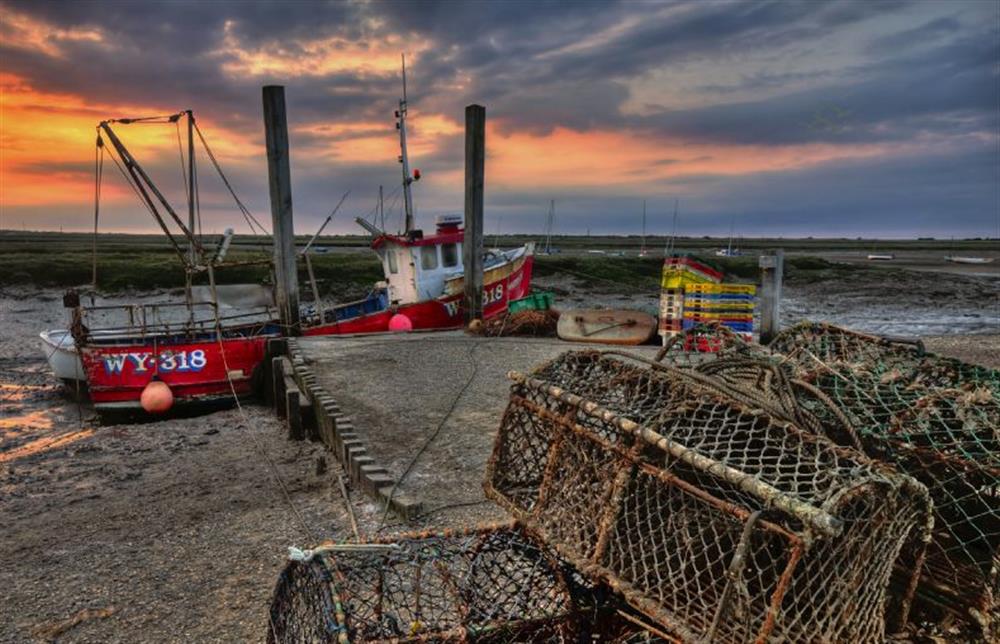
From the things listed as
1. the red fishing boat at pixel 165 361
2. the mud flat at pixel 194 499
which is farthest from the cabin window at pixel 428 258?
the mud flat at pixel 194 499

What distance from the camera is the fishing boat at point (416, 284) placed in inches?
681

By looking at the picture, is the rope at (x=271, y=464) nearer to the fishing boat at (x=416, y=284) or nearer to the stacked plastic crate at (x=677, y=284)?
the fishing boat at (x=416, y=284)

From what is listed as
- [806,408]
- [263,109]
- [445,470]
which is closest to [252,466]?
[445,470]

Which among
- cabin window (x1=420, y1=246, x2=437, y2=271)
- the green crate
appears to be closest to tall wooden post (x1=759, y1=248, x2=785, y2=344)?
the green crate

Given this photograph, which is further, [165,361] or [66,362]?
[66,362]

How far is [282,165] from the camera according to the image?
14.9 meters

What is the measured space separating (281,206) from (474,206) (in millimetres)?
4516

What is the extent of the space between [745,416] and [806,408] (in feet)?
2.20

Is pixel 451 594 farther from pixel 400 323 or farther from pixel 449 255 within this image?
pixel 449 255

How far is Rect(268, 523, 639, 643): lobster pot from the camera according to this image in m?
2.99

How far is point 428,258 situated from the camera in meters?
18.4

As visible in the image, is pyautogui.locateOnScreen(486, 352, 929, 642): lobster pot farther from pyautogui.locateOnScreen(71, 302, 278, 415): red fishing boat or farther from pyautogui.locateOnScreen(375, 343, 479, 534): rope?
pyautogui.locateOnScreen(71, 302, 278, 415): red fishing boat

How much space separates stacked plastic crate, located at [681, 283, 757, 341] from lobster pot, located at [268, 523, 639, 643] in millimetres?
9877

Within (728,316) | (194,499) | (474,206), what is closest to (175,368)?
(194,499)
